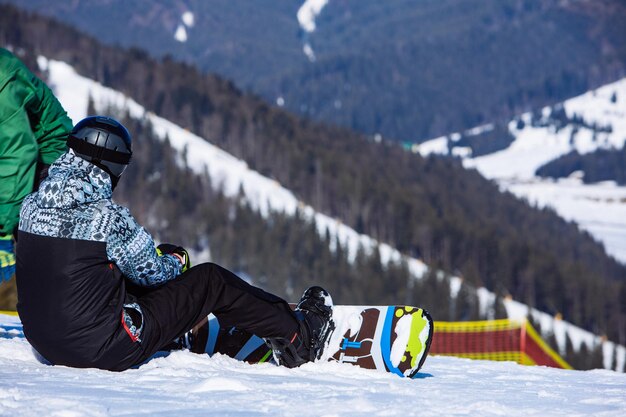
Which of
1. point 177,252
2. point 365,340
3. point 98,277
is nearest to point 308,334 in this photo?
point 365,340

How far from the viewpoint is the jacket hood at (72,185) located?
14.1 feet

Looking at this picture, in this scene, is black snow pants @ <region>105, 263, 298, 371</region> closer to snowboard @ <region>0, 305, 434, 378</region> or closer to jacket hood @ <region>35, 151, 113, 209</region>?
snowboard @ <region>0, 305, 434, 378</region>

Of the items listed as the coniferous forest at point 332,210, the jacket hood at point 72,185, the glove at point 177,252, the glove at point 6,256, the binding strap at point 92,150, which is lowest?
the glove at point 6,256

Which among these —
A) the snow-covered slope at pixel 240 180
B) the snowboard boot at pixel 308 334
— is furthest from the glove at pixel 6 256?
the snow-covered slope at pixel 240 180

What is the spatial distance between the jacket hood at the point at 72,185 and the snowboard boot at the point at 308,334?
58.3 inches

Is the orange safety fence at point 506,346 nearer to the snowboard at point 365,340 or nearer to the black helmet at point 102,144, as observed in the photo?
the snowboard at point 365,340

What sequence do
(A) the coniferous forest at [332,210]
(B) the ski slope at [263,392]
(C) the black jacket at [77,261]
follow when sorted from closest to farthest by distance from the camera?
(B) the ski slope at [263,392]
(C) the black jacket at [77,261]
(A) the coniferous forest at [332,210]

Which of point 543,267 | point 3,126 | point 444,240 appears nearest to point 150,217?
point 444,240

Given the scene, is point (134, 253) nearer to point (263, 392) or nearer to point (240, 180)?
point (263, 392)

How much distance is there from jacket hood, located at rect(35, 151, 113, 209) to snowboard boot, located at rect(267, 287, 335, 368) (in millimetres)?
1481

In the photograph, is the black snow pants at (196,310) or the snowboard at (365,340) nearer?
the black snow pants at (196,310)

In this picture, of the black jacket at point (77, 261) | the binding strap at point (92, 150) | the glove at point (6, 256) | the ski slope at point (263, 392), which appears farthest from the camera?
the glove at point (6, 256)

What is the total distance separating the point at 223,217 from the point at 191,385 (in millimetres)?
72104

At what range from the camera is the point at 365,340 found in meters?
5.46
